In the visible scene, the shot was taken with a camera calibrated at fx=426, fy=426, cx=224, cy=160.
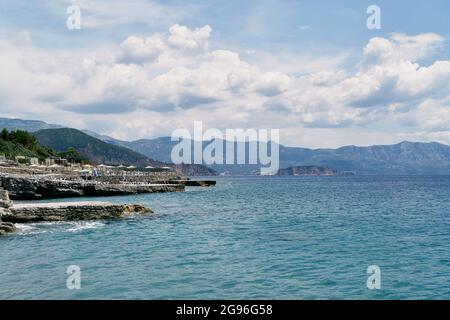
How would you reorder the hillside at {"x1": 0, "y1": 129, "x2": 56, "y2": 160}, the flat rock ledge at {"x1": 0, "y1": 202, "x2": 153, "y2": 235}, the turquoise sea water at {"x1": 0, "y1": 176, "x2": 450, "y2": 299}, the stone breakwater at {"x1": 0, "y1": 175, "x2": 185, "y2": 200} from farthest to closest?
the hillside at {"x1": 0, "y1": 129, "x2": 56, "y2": 160}
the stone breakwater at {"x1": 0, "y1": 175, "x2": 185, "y2": 200}
the flat rock ledge at {"x1": 0, "y1": 202, "x2": 153, "y2": 235}
the turquoise sea water at {"x1": 0, "y1": 176, "x2": 450, "y2": 299}

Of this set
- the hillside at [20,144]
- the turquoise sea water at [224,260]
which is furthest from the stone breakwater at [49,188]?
the hillside at [20,144]

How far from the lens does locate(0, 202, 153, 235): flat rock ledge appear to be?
34.6m

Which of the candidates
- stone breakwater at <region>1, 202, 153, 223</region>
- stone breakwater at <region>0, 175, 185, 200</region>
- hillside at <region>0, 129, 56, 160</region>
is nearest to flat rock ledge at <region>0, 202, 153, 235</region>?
stone breakwater at <region>1, 202, 153, 223</region>

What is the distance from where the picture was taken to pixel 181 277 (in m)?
17.8

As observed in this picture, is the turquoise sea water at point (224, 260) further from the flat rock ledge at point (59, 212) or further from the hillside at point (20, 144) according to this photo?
the hillside at point (20, 144)

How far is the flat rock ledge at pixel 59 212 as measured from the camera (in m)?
Answer: 34.6

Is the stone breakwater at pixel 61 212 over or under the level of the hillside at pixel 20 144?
under

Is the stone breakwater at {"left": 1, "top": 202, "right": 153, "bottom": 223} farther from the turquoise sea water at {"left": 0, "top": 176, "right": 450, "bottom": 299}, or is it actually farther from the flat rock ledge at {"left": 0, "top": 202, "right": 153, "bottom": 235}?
the turquoise sea water at {"left": 0, "top": 176, "right": 450, "bottom": 299}

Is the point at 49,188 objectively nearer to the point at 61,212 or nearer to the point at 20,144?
the point at 61,212

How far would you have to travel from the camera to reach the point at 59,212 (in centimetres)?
3606
